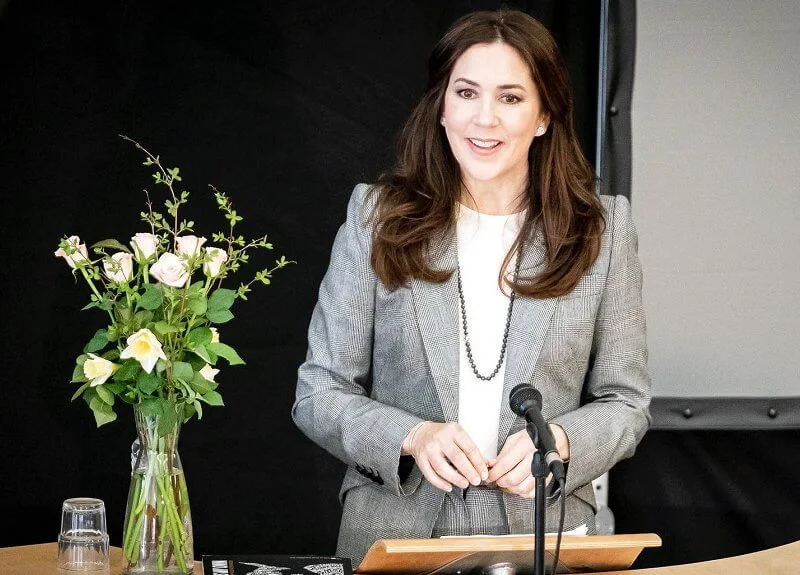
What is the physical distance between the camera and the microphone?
1.48 meters

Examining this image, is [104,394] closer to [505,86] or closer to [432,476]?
[432,476]

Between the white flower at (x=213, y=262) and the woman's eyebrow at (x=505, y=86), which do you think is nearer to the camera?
the white flower at (x=213, y=262)

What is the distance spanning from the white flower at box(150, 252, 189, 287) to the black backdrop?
1.33 meters

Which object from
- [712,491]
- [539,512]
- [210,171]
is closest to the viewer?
[539,512]

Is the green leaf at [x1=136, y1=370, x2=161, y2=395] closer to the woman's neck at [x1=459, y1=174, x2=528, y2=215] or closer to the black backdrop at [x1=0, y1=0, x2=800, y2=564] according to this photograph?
the woman's neck at [x1=459, y1=174, x2=528, y2=215]

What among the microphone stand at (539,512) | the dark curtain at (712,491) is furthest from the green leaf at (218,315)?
the dark curtain at (712,491)

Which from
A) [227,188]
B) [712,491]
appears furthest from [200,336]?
[712,491]

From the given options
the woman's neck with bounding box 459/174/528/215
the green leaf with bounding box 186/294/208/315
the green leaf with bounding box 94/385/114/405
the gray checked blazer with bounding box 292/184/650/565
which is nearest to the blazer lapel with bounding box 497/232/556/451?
the gray checked blazer with bounding box 292/184/650/565

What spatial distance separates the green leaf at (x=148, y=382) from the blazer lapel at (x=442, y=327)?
59cm

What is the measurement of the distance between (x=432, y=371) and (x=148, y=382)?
0.60 m

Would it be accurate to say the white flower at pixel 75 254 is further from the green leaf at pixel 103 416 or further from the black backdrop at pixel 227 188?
the black backdrop at pixel 227 188

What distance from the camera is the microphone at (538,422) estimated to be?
58.1 inches

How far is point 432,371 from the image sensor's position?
2.18m

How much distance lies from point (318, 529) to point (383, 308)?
1173 mm
